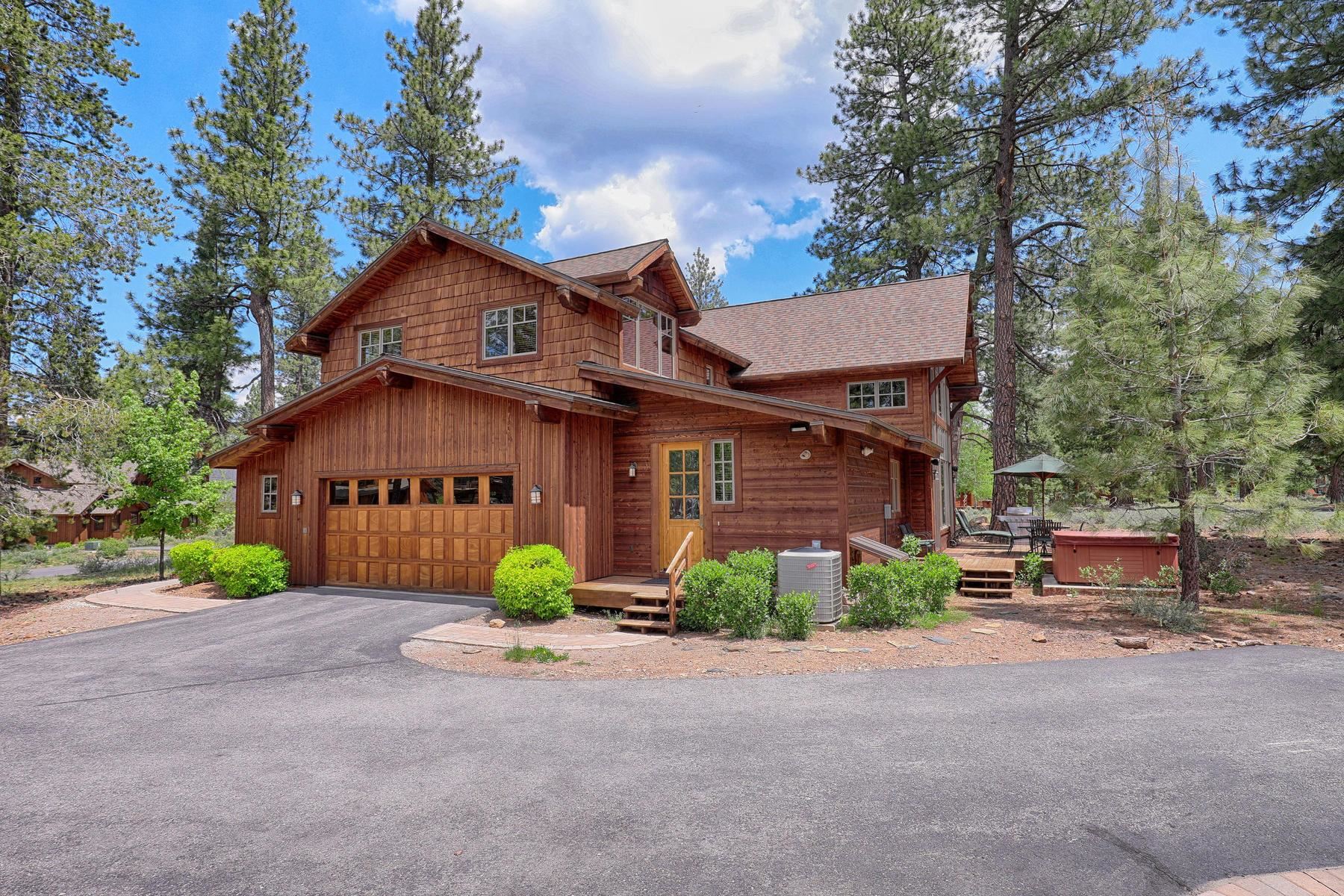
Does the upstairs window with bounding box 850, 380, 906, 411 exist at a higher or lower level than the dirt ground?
higher

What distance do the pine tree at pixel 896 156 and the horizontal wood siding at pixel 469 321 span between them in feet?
42.4

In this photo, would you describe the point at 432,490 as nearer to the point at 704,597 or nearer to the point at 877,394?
the point at 704,597

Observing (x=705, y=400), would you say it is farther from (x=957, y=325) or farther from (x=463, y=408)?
(x=957, y=325)

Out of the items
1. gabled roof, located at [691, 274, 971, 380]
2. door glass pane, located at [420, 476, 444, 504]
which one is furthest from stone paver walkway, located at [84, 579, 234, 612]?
gabled roof, located at [691, 274, 971, 380]

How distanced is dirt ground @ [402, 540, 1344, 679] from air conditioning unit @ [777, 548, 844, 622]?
1.65 ft

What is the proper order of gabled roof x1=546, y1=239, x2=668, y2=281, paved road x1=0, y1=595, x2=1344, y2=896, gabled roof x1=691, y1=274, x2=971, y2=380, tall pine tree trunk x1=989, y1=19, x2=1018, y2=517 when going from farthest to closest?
1. tall pine tree trunk x1=989, y1=19, x2=1018, y2=517
2. gabled roof x1=691, y1=274, x2=971, y2=380
3. gabled roof x1=546, y1=239, x2=668, y2=281
4. paved road x1=0, y1=595, x2=1344, y2=896

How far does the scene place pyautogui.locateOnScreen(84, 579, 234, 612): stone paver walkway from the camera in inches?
473

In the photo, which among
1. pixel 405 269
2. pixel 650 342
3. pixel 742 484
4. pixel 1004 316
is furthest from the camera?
pixel 1004 316

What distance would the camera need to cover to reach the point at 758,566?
9.55m

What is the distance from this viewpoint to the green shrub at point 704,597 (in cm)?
923

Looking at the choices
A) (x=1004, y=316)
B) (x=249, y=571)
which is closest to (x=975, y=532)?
(x=1004, y=316)

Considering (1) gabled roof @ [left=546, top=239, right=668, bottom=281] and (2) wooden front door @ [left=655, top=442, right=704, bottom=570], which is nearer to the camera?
(2) wooden front door @ [left=655, top=442, right=704, bottom=570]

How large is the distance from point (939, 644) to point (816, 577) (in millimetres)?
1879

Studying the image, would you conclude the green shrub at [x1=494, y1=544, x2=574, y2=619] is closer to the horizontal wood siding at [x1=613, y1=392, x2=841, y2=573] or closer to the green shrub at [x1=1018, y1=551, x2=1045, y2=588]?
the horizontal wood siding at [x1=613, y1=392, x2=841, y2=573]
